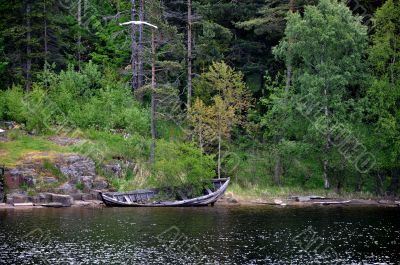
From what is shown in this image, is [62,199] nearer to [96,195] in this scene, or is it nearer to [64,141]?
[96,195]

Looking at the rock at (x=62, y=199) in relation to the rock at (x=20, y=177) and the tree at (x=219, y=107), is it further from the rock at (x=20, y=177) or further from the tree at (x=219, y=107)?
the tree at (x=219, y=107)

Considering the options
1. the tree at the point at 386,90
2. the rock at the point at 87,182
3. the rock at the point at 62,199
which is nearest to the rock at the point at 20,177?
the rock at the point at 62,199

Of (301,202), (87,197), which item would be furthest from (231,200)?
(87,197)

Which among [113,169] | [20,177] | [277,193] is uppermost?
[113,169]

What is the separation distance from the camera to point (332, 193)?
5869 cm

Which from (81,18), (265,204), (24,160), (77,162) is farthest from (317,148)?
(81,18)

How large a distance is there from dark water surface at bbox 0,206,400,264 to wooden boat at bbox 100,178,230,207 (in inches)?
66.8

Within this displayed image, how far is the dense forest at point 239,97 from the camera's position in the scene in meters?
57.4

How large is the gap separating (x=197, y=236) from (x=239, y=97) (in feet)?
79.3

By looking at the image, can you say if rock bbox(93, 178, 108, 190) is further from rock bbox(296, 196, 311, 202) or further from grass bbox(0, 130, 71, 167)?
rock bbox(296, 196, 311, 202)

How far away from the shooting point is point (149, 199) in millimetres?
54281

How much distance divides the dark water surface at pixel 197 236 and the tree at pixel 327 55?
10521mm

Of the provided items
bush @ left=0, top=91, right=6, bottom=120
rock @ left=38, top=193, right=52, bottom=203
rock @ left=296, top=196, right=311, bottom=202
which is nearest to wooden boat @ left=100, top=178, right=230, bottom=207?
rock @ left=38, top=193, right=52, bottom=203

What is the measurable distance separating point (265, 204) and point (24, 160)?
21223 millimetres
